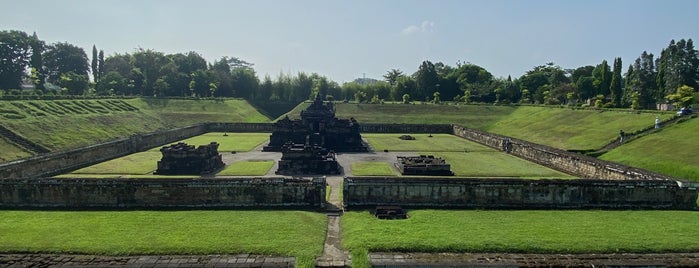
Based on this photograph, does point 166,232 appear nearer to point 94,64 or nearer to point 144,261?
point 144,261

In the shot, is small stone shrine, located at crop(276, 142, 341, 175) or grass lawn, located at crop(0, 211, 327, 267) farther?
small stone shrine, located at crop(276, 142, 341, 175)

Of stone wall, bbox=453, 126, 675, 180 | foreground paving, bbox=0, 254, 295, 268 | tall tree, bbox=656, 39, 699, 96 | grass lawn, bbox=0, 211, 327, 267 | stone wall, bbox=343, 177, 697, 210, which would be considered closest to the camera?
foreground paving, bbox=0, 254, 295, 268

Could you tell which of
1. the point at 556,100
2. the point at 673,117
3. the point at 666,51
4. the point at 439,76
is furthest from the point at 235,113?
the point at 666,51

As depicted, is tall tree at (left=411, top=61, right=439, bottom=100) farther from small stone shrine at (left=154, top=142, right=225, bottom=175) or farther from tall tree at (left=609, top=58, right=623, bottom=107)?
small stone shrine at (left=154, top=142, right=225, bottom=175)

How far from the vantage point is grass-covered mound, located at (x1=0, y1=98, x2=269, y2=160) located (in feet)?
103

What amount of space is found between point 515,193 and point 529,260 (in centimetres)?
554

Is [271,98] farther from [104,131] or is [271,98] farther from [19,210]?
[19,210]

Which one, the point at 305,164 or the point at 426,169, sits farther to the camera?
the point at 305,164

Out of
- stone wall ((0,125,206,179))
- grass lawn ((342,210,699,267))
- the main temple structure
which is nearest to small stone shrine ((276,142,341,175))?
grass lawn ((342,210,699,267))

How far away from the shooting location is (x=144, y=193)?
49.5 ft

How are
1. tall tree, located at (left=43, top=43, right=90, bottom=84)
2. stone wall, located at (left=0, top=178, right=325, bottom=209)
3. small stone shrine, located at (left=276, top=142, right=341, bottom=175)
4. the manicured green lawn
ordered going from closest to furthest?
stone wall, located at (left=0, top=178, right=325, bottom=209) < the manicured green lawn < small stone shrine, located at (left=276, top=142, right=341, bottom=175) < tall tree, located at (left=43, top=43, right=90, bottom=84)

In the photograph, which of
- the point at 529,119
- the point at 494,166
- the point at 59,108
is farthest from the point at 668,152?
the point at 59,108

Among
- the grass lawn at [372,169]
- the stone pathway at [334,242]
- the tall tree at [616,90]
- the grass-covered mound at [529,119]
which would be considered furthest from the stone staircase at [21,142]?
the tall tree at [616,90]

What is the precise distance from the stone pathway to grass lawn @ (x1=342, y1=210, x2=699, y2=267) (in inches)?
9.6
